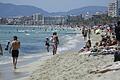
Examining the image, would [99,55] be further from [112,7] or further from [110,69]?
[112,7]

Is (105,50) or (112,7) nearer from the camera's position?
(105,50)

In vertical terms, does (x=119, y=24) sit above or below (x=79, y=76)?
above

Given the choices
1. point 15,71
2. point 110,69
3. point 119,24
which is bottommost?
point 15,71

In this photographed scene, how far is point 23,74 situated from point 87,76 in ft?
14.4

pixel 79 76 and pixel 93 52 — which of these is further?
pixel 93 52

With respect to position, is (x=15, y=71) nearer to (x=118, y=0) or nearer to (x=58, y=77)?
(x=58, y=77)

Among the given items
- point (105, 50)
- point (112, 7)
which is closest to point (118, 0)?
point (112, 7)

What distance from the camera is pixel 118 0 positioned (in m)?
188

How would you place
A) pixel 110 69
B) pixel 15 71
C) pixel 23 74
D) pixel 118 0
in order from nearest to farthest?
pixel 110 69 → pixel 23 74 → pixel 15 71 → pixel 118 0

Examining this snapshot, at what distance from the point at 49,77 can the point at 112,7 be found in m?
183

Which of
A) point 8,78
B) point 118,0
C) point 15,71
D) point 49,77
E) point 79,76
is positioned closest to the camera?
point 79,76

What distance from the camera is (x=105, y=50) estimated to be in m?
15.4

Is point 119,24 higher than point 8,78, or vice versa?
point 119,24

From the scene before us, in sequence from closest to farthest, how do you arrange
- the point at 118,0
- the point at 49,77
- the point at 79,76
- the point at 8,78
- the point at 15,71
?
the point at 79,76
the point at 49,77
the point at 8,78
the point at 15,71
the point at 118,0
